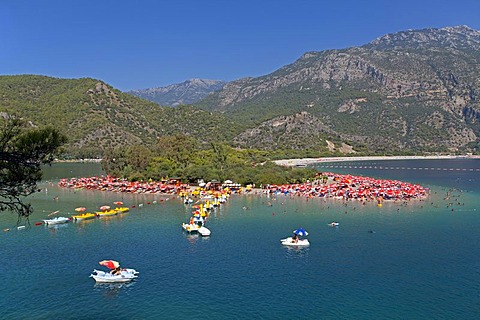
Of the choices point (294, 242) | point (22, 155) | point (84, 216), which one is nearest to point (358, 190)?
point (294, 242)

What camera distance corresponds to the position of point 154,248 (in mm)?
46688

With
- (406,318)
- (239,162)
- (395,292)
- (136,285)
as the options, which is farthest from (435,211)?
(239,162)

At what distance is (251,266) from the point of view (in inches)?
1608

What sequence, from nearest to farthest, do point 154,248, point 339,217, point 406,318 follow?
point 406,318, point 154,248, point 339,217

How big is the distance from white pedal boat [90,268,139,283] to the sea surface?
0.70m

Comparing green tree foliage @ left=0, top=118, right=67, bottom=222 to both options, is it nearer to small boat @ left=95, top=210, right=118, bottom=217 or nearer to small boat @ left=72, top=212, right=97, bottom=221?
small boat @ left=72, top=212, right=97, bottom=221

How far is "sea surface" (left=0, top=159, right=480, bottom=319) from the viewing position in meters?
31.9

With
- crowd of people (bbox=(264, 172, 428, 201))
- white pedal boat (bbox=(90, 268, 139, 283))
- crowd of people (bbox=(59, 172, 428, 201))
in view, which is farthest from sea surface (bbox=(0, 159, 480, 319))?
crowd of people (bbox=(59, 172, 428, 201))

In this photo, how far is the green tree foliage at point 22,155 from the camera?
21.5 metres

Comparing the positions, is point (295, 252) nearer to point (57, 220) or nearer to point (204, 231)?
point (204, 231)

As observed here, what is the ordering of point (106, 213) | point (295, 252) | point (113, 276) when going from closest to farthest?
point (113, 276), point (295, 252), point (106, 213)

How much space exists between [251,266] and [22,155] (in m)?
24.3

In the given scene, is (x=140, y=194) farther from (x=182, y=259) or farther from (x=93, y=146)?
(x=93, y=146)

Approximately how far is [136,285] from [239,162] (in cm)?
8738
